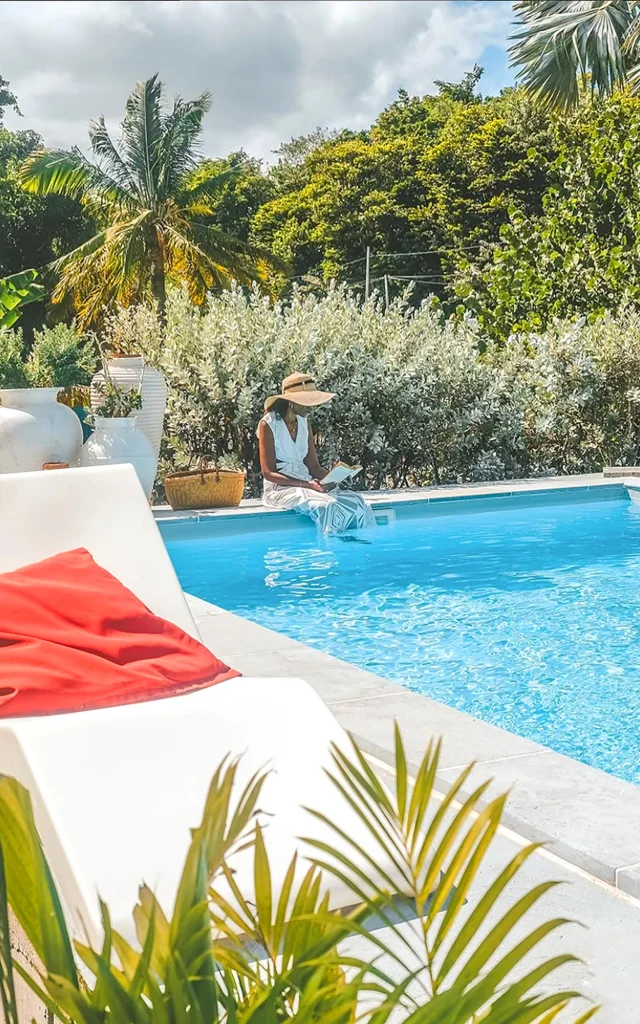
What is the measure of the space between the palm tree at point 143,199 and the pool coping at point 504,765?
20.5m

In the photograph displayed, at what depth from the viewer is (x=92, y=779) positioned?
248cm

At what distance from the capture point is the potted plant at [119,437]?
9570 millimetres

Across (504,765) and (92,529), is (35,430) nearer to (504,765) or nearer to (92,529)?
(92,529)

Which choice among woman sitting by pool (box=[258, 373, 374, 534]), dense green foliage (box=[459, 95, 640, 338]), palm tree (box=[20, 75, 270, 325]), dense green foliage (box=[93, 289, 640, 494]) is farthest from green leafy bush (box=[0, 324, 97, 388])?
palm tree (box=[20, 75, 270, 325])

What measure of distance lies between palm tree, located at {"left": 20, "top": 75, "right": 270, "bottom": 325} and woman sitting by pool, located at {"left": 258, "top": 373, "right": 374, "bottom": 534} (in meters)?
14.9

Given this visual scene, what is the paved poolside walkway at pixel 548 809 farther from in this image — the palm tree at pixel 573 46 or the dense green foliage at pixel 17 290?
the palm tree at pixel 573 46

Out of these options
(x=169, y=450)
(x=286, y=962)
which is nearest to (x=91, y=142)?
(x=169, y=450)

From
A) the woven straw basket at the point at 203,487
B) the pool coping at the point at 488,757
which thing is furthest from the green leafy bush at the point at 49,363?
the pool coping at the point at 488,757

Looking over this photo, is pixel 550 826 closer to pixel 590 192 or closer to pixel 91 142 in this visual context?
pixel 590 192

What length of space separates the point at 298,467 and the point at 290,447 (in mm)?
213

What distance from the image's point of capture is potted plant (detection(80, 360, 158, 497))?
957cm

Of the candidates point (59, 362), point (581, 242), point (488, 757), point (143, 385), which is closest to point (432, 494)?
point (143, 385)

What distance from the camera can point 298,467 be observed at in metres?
9.90

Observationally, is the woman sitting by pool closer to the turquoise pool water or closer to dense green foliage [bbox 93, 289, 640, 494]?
the turquoise pool water
